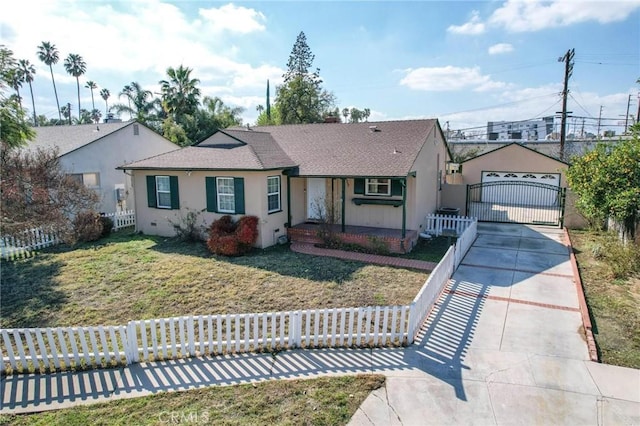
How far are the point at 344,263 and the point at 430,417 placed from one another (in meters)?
6.90

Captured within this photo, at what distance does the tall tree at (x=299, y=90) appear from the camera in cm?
4081

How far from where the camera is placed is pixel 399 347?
23.0ft

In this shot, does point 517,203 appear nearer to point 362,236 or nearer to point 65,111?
point 362,236

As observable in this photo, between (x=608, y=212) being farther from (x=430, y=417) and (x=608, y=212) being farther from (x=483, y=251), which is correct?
(x=430, y=417)

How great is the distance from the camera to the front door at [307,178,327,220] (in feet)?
51.6

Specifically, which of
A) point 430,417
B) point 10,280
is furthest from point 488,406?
point 10,280

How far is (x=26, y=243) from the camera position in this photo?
1357cm

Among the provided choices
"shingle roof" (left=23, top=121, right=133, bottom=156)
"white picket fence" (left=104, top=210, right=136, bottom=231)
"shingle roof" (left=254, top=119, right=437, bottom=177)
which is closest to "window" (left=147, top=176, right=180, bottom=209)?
"white picket fence" (left=104, top=210, right=136, bottom=231)

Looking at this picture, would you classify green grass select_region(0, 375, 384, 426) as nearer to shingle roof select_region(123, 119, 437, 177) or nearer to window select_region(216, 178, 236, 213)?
shingle roof select_region(123, 119, 437, 177)

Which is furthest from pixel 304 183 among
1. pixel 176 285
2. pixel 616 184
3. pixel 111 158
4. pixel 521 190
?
pixel 521 190

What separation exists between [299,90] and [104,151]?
2386 cm

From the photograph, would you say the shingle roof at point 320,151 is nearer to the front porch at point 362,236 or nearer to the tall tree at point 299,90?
the front porch at point 362,236

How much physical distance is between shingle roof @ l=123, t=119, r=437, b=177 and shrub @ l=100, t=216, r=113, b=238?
2.40 m

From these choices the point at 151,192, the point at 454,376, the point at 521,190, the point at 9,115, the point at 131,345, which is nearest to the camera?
the point at 454,376
